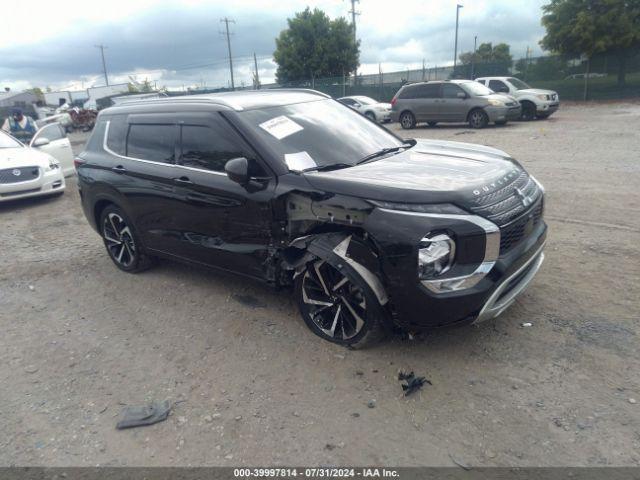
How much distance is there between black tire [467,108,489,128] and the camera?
16.0 meters

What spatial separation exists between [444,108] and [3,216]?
13.9 metres

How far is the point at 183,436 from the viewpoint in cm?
278

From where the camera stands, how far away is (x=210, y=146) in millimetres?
4023

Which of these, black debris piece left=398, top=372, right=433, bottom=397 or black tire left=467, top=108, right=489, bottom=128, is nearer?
black debris piece left=398, top=372, right=433, bottom=397

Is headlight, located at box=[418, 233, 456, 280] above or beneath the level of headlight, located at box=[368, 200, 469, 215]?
beneath

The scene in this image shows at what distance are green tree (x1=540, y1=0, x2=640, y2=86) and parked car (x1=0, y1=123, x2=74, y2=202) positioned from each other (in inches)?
1032

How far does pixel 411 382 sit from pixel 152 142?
10.7ft

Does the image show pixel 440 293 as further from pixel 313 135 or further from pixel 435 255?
pixel 313 135

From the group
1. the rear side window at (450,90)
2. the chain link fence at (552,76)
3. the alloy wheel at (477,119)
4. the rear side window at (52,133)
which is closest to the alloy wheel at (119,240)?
the rear side window at (52,133)

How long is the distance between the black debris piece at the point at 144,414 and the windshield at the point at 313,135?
189cm

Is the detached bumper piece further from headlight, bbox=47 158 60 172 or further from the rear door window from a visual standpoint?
the rear door window

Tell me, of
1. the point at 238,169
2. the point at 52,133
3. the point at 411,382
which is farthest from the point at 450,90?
the point at 411,382

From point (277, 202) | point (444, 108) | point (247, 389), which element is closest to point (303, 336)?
point (247, 389)

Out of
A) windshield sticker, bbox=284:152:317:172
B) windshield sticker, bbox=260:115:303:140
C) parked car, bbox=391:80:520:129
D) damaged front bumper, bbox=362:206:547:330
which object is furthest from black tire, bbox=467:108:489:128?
damaged front bumper, bbox=362:206:547:330
